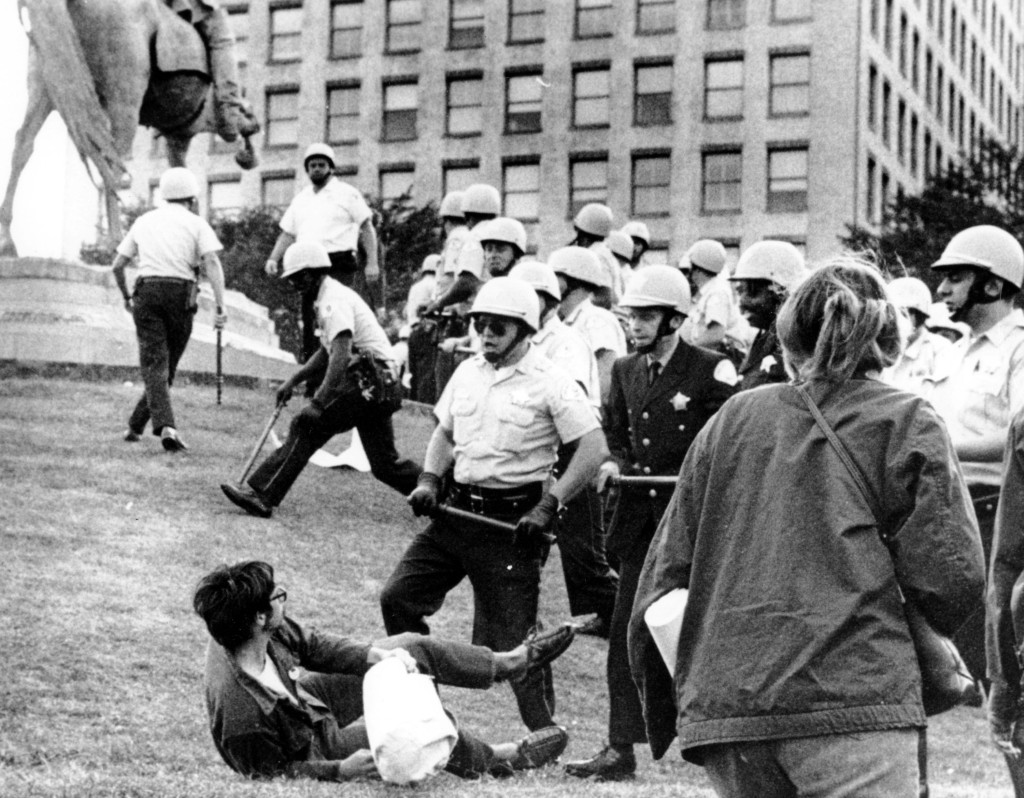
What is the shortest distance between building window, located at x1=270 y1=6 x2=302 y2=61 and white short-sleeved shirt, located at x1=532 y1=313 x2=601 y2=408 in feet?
186

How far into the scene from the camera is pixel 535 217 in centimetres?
6034

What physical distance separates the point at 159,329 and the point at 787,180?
45.0m

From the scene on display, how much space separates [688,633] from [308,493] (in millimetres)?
10020

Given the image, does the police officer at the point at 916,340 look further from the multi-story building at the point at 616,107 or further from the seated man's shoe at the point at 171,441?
the multi-story building at the point at 616,107

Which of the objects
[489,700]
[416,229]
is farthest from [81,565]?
[416,229]

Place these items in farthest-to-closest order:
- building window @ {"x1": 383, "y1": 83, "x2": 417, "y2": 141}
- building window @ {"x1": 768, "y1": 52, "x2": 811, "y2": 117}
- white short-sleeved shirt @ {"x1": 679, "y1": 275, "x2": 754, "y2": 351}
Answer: building window @ {"x1": 383, "y1": 83, "x2": 417, "y2": 141}, building window @ {"x1": 768, "y1": 52, "x2": 811, "y2": 117}, white short-sleeved shirt @ {"x1": 679, "y1": 275, "x2": 754, "y2": 351}

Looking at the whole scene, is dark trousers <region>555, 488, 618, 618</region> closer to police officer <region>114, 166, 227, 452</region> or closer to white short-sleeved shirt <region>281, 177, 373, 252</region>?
police officer <region>114, 166, 227, 452</region>

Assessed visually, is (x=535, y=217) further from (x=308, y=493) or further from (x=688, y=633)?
(x=688, y=633)

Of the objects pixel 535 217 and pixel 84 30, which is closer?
pixel 84 30

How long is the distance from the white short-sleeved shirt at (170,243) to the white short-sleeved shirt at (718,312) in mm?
3767

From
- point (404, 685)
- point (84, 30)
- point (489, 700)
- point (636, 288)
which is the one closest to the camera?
point (404, 685)

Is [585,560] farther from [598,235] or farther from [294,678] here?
[598,235]

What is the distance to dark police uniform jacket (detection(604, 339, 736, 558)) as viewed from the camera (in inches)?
319

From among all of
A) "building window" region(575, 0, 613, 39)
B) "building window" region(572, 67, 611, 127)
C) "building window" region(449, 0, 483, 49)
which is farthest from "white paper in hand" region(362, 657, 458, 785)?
"building window" region(449, 0, 483, 49)
